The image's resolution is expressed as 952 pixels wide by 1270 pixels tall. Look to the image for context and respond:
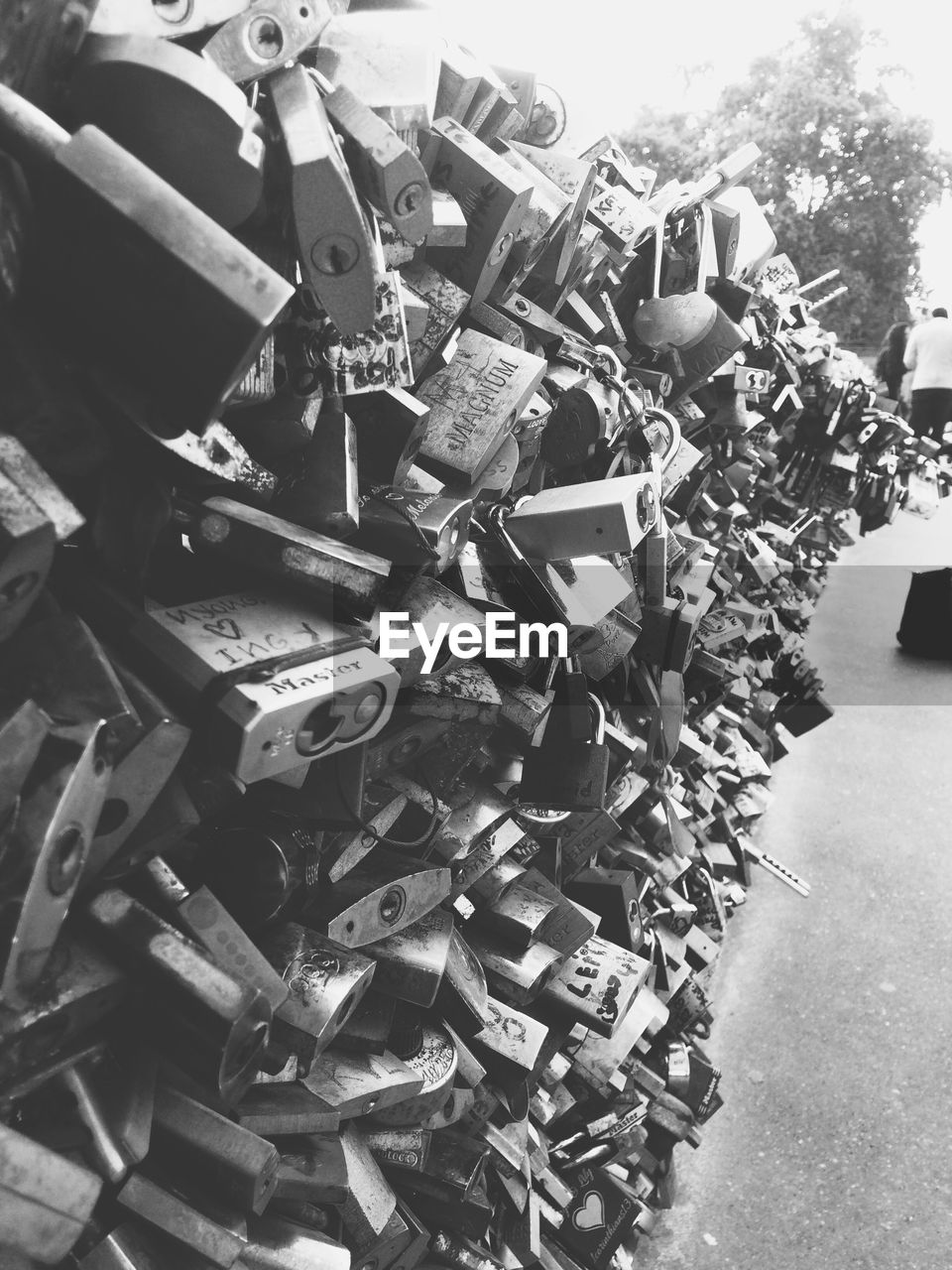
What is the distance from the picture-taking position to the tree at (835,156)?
30.2m

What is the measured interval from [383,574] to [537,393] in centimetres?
100

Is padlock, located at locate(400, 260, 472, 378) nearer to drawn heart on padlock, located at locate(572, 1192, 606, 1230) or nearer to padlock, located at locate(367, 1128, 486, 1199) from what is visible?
padlock, located at locate(367, 1128, 486, 1199)

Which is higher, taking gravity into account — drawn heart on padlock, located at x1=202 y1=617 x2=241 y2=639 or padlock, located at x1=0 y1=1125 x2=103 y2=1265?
drawn heart on padlock, located at x1=202 y1=617 x2=241 y2=639

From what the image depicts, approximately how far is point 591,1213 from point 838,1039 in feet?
3.98

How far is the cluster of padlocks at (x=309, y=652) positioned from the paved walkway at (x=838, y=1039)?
0.90ft

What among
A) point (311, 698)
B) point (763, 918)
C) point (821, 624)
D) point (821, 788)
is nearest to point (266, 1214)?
point (311, 698)

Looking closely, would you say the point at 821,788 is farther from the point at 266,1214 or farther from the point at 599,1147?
the point at 266,1214

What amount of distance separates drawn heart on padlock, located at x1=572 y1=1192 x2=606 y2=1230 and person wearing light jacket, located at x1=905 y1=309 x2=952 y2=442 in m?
11.1

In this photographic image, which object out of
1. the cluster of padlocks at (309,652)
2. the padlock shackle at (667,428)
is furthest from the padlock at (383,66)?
the padlock shackle at (667,428)

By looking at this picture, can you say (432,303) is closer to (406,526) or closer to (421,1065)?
(406,526)

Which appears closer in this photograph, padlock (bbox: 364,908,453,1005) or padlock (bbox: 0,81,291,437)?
padlock (bbox: 0,81,291,437)

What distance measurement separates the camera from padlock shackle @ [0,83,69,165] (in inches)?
34.9

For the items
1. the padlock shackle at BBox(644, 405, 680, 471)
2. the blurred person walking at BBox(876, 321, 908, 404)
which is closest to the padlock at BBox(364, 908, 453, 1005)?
the padlock shackle at BBox(644, 405, 680, 471)

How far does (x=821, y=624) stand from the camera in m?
7.60
